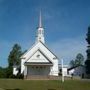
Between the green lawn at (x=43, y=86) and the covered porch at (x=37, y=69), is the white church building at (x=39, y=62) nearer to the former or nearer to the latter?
the covered porch at (x=37, y=69)

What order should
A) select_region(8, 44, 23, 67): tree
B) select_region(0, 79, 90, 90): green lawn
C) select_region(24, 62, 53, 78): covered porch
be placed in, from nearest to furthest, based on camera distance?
1. select_region(0, 79, 90, 90): green lawn
2. select_region(24, 62, 53, 78): covered porch
3. select_region(8, 44, 23, 67): tree

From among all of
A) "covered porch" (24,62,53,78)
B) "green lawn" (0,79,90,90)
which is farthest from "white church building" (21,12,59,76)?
"green lawn" (0,79,90,90)

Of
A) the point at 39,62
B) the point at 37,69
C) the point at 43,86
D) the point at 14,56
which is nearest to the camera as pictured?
the point at 43,86

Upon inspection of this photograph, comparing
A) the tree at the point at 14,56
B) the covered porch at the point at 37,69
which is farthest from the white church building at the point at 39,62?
the tree at the point at 14,56

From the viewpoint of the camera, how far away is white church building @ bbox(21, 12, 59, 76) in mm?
68750

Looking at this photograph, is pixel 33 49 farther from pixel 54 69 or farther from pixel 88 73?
pixel 88 73

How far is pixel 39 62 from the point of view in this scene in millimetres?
69000

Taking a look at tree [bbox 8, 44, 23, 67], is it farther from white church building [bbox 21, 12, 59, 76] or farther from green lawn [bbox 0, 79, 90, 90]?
green lawn [bbox 0, 79, 90, 90]

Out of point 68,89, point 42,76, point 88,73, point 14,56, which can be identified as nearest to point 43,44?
point 42,76

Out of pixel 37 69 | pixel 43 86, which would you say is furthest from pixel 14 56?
pixel 43 86

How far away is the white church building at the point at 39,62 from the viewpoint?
68.8m

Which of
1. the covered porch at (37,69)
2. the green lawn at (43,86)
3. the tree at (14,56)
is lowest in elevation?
the green lawn at (43,86)

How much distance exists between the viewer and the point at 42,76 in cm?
6575

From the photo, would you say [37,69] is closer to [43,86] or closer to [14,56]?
[14,56]
